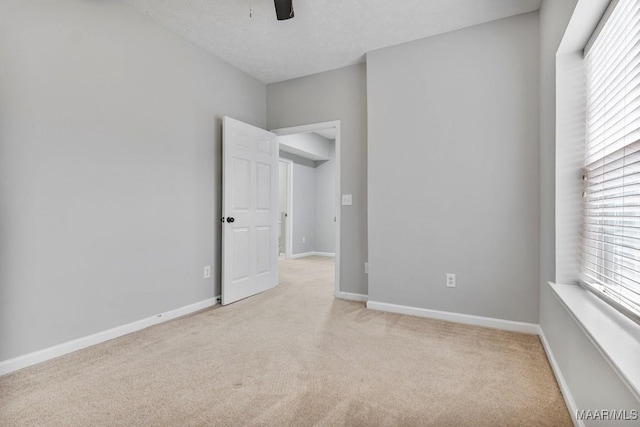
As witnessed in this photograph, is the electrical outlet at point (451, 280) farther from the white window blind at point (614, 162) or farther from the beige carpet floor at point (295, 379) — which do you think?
the white window blind at point (614, 162)

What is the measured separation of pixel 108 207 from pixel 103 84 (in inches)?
35.6

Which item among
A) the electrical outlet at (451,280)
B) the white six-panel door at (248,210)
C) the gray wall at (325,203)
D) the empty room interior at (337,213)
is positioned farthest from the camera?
the gray wall at (325,203)

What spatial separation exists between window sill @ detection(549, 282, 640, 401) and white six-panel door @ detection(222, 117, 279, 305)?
2.75 m

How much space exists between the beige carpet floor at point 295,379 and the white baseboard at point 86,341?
56 mm

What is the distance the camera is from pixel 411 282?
10.0ft

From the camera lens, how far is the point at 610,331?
4.00ft

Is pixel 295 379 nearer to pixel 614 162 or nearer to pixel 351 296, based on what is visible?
pixel 351 296

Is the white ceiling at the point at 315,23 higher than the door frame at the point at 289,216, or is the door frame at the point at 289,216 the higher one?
the white ceiling at the point at 315,23

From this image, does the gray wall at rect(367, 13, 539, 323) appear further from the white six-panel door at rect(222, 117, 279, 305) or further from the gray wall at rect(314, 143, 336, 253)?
the gray wall at rect(314, 143, 336, 253)

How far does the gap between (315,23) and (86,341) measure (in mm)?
3001

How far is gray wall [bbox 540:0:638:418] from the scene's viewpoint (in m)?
1.16

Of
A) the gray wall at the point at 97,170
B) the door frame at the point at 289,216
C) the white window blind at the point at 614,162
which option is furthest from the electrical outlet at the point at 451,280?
the door frame at the point at 289,216

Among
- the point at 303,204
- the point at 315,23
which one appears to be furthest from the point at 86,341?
the point at 303,204

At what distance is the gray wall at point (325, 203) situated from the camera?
23.6 ft
